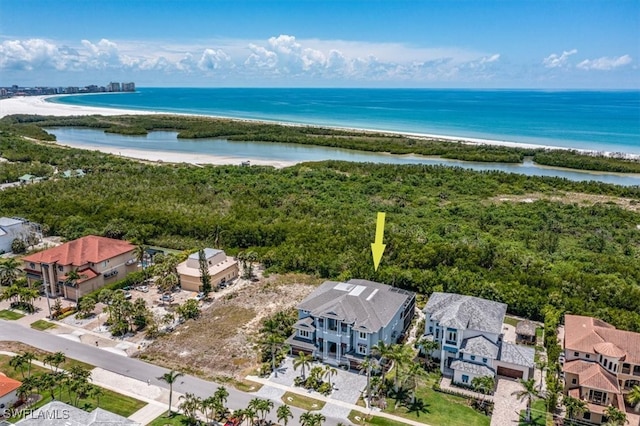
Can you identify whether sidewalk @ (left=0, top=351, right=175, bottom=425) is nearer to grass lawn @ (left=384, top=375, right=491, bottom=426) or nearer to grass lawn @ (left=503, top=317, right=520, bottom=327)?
grass lawn @ (left=384, top=375, right=491, bottom=426)

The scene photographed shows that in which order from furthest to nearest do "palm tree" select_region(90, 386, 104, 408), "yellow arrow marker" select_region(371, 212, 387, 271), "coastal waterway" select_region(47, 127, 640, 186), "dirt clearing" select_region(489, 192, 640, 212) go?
"coastal waterway" select_region(47, 127, 640, 186)
"dirt clearing" select_region(489, 192, 640, 212)
"yellow arrow marker" select_region(371, 212, 387, 271)
"palm tree" select_region(90, 386, 104, 408)

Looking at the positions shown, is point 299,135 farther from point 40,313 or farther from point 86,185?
point 40,313

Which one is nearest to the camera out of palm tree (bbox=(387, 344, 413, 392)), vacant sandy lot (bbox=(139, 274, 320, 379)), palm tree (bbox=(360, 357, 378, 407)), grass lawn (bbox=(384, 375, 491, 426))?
grass lawn (bbox=(384, 375, 491, 426))

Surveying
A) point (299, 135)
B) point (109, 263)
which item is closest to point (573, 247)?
point (109, 263)

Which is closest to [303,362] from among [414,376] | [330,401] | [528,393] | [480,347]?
[330,401]

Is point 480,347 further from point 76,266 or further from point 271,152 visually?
point 271,152

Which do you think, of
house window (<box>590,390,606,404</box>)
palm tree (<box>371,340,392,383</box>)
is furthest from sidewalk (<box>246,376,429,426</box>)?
house window (<box>590,390,606,404</box>)

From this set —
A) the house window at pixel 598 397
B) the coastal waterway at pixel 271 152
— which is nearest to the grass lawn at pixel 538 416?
the house window at pixel 598 397
